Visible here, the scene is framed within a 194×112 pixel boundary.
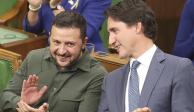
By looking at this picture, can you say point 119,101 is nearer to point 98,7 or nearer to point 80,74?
point 80,74

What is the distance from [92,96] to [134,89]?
0.81 ft

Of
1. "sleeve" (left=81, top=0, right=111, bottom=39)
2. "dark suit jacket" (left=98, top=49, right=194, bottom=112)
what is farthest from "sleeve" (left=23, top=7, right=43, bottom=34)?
"dark suit jacket" (left=98, top=49, right=194, bottom=112)

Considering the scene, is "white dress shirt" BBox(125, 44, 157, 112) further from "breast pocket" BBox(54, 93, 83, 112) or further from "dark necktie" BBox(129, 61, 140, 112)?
"breast pocket" BBox(54, 93, 83, 112)

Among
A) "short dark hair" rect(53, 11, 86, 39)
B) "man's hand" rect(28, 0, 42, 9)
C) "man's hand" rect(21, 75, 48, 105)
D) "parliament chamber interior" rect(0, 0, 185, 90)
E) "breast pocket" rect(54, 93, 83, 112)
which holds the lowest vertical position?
"breast pocket" rect(54, 93, 83, 112)

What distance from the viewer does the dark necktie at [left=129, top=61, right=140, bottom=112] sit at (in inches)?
71.4

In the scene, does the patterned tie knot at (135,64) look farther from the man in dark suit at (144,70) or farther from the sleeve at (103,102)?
the sleeve at (103,102)

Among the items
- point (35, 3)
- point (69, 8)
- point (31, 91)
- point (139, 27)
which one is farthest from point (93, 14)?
point (139, 27)

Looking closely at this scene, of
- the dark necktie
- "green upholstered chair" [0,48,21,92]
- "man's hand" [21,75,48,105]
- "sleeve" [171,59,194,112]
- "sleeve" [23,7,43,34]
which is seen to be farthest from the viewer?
"sleeve" [23,7,43,34]

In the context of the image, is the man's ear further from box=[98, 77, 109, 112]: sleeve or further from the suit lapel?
box=[98, 77, 109, 112]: sleeve

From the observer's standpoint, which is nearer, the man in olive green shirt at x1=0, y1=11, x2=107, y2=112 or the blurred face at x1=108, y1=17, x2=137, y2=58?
the blurred face at x1=108, y1=17, x2=137, y2=58

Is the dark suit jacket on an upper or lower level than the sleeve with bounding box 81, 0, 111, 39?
lower

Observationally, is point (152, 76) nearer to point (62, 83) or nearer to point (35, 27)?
point (62, 83)

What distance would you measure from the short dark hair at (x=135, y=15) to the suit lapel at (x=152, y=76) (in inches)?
3.4

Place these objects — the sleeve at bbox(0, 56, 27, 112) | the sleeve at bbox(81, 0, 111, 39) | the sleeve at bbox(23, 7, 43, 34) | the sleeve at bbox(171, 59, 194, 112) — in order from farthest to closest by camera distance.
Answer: the sleeve at bbox(23, 7, 43, 34) → the sleeve at bbox(81, 0, 111, 39) → the sleeve at bbox(0, 56, 27, 112) → the sleeve at bbox(171, 59, 194, 112)
